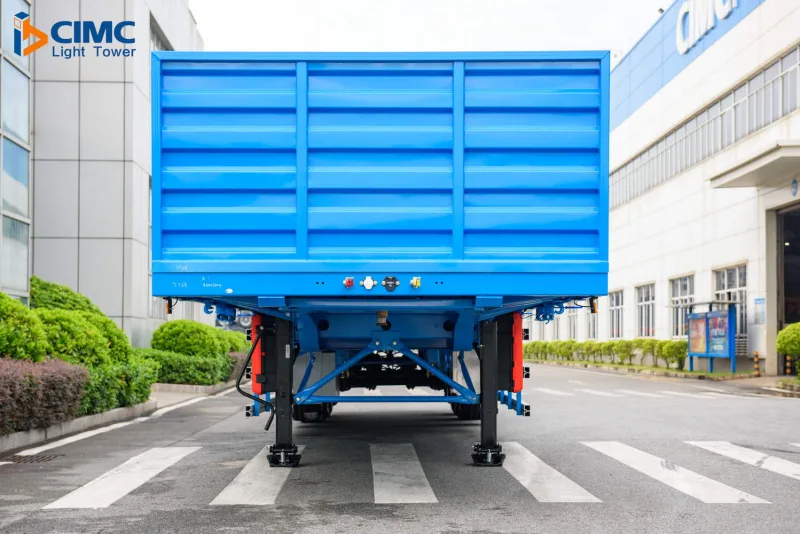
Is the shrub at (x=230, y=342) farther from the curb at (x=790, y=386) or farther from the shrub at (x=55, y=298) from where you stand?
the curb at (x=790, y=386)

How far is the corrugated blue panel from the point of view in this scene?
729 centimetres

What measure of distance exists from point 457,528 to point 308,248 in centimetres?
243

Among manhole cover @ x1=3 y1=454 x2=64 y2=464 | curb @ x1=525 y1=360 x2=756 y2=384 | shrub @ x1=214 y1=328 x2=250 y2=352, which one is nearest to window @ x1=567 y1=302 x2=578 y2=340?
curb @ x1=525 y1=360 x2=756 y2=384

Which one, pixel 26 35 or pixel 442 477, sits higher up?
pixel 26 35

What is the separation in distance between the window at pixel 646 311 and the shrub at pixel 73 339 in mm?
37407

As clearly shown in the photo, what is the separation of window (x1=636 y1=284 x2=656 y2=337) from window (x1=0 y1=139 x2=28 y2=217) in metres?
35.1

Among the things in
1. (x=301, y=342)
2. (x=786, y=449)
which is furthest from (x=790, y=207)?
(x=301, y=342)

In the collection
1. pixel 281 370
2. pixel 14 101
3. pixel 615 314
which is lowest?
pixel 281 370

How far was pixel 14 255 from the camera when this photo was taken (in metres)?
19.2

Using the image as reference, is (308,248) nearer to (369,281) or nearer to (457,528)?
(369,281)

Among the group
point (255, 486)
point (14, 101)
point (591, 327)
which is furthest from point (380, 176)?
point (591, 327)

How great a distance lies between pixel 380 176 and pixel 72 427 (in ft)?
24.2

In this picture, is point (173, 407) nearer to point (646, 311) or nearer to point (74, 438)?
point (74, 438)

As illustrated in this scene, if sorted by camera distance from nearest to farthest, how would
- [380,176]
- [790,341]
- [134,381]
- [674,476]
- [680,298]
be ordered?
[380,176]
[674,476]
[134,381]
[790,341]
[680,298]
